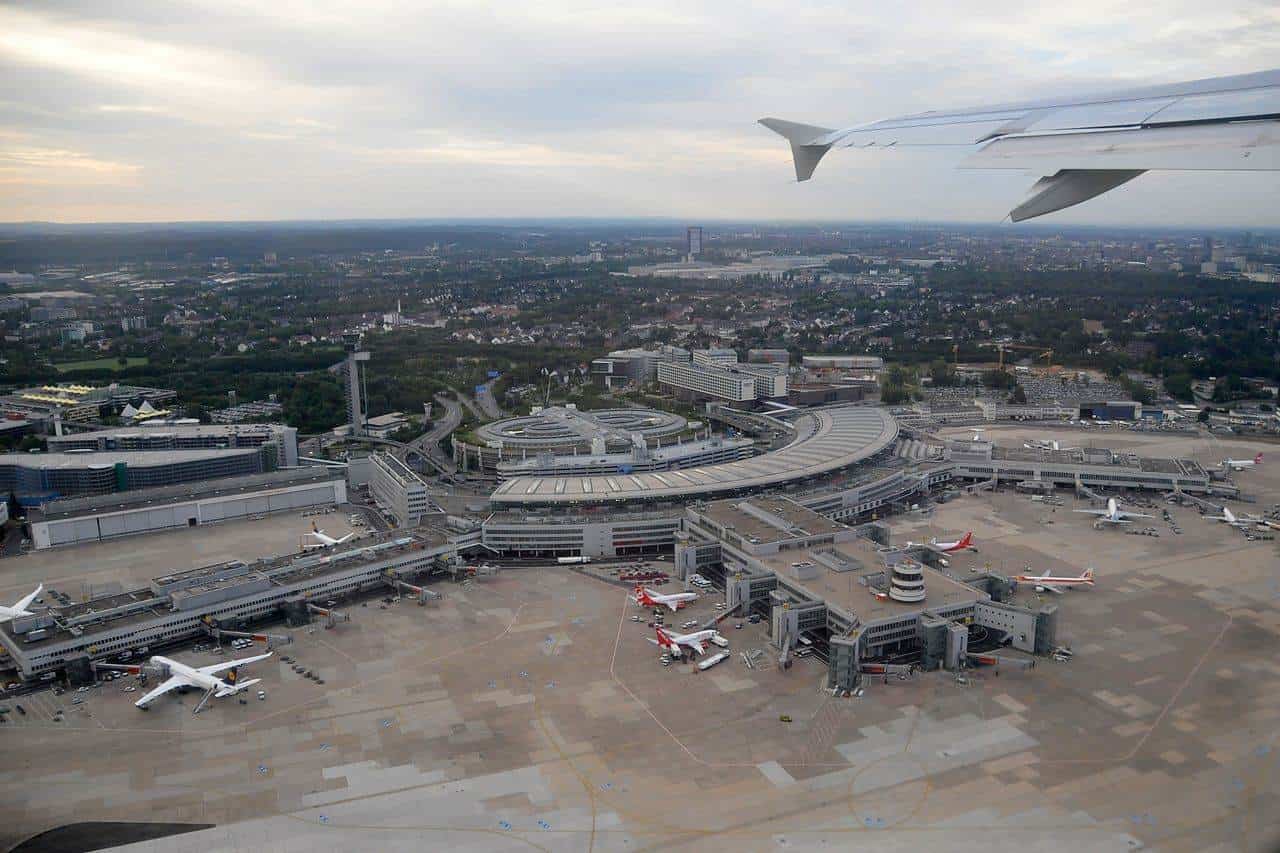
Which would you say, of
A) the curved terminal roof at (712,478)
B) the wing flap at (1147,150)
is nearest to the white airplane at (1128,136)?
the wing flap at (1147,150)

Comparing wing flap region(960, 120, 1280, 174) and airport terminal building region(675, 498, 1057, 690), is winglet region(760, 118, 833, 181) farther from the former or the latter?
airport terminal building region(675, 498, 1057, 690)

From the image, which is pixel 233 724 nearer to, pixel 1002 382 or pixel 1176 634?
pixel 1176 634

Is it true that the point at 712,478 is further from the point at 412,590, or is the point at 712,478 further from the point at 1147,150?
the point at 1147,150

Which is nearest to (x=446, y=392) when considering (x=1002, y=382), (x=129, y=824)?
(x=1002, y=382)

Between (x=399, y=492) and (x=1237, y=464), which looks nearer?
(x=399, y=492)

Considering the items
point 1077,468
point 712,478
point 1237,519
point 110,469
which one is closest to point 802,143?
point 712,478

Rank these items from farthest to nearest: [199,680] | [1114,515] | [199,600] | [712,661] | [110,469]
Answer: [110,469], [1114,515], [199,600], [712,661], [199,680]
